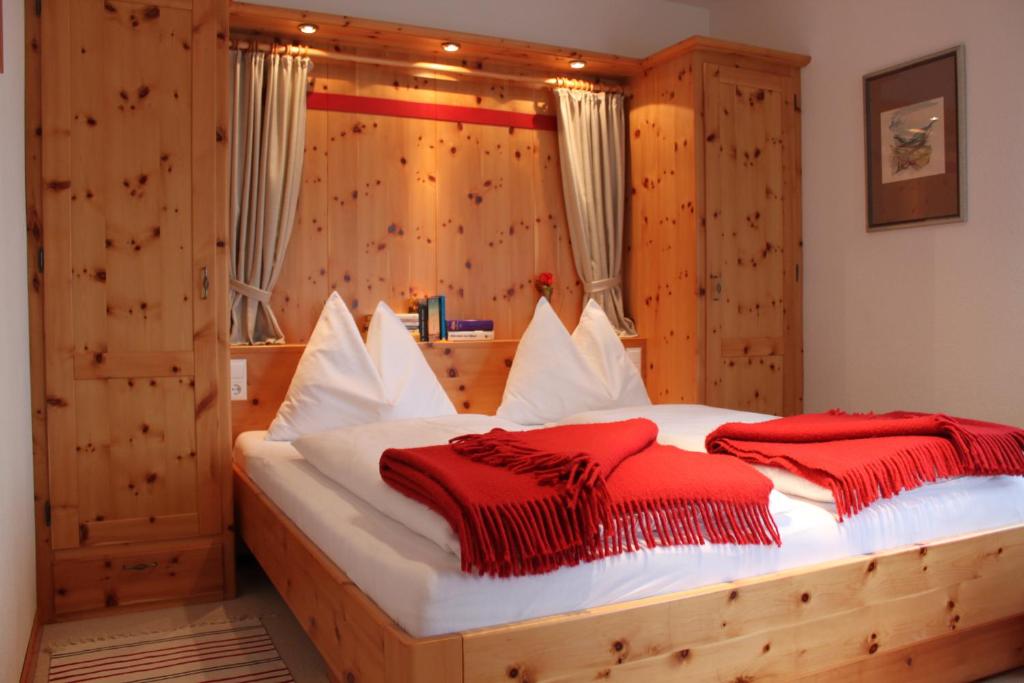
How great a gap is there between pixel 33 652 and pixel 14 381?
0.84m

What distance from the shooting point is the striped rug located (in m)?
2.53

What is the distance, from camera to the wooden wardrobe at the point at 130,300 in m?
3.02

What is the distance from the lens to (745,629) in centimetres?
196

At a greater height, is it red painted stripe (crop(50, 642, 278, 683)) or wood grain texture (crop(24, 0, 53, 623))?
wood grain texture (crop(24, 0, 53, 623))

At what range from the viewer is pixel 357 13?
13.0 feet

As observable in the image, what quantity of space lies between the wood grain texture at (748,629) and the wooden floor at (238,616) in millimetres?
267

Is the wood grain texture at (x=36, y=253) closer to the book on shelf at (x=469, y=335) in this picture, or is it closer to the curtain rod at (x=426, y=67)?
the curtain rod at (x=426, y=67)

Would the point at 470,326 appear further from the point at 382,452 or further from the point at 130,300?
the point at 382,452

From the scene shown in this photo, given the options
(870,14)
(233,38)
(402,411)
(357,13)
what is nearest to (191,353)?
(402,411)

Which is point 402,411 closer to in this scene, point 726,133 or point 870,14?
point 726,133

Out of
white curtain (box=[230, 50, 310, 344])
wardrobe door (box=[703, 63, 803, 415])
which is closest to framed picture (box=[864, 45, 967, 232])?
wardrobe door (box=[703, 63, 803, 415])

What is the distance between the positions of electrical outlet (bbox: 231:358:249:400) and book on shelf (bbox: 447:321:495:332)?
0.92 meters

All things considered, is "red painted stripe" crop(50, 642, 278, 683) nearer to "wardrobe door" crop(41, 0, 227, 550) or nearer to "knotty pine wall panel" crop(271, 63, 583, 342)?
"wardrobe door" crop(41, 0, 227, 550)

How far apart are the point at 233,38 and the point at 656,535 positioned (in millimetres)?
2859
